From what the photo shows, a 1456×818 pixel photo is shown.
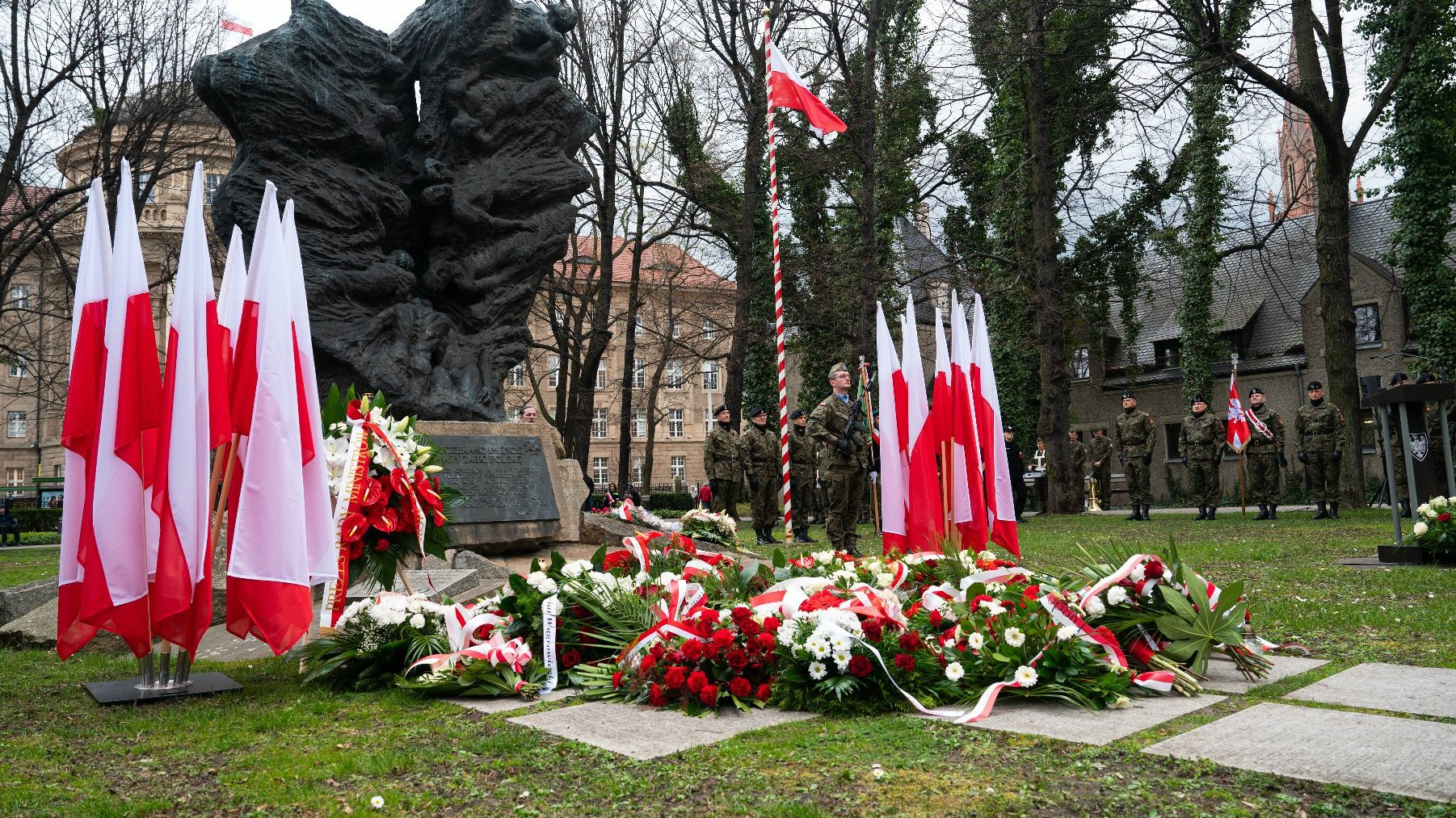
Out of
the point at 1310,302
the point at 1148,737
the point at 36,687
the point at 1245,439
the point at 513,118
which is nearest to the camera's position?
the point at 1148,737

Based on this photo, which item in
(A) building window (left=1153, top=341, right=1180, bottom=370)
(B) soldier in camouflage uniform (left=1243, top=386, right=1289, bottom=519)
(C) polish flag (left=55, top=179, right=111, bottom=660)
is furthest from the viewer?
(A) building window (left=1153, top=341, right=1180, bottom=370)

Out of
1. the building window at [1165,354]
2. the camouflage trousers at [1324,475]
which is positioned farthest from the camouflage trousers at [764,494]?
the building window at [1165,354]

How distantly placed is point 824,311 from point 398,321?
47.9 ft

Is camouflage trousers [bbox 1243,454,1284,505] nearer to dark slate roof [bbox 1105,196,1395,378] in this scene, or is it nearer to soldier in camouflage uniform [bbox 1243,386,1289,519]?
soldier in camouflage uniform [bbox 1243,386,1289,519]

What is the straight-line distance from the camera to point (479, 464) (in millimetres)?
9211

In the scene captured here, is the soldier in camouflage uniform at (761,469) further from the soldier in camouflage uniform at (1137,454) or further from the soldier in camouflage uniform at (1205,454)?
the soldier in camouflage uniform at (1205,454)

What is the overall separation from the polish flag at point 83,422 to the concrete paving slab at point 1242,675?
4.86 metres

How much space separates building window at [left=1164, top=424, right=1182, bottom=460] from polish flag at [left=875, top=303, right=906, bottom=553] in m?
30.3

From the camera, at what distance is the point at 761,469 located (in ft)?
51.8

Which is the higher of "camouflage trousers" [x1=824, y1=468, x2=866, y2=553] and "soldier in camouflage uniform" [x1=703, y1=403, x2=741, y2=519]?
"soldier in camouflage uniform" [x1=703, y1=403, x2=741, y2=519]

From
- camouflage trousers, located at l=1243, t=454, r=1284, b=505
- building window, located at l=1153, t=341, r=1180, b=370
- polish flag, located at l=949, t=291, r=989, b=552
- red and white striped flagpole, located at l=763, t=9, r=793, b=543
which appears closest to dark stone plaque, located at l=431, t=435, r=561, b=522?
red and white striped flagpole, located at l=763, t=9, r=793, b=543

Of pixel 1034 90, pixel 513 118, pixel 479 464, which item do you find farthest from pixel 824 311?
pixel 479 464

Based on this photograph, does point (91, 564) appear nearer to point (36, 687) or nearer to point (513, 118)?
point (36, 687)

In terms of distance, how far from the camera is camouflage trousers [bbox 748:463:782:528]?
15.4 m
